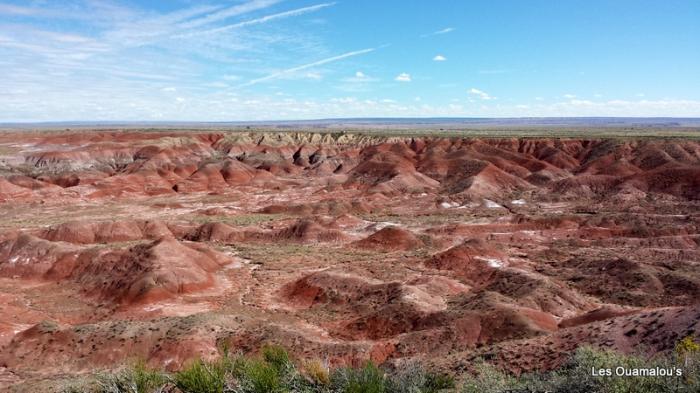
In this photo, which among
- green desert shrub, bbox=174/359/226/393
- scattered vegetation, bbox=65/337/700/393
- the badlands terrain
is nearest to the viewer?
scattered vegetation, bbox=65/337/700/393

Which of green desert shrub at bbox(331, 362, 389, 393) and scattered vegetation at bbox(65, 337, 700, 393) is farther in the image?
green desert shrub at bbox(331, 362, 389, 393)

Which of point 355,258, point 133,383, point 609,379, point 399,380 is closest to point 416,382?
point 399,380

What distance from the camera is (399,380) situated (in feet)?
40.1

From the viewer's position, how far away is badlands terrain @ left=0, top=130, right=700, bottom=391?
22844 millimetres

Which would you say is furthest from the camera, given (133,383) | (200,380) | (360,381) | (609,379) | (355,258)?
(355,258)

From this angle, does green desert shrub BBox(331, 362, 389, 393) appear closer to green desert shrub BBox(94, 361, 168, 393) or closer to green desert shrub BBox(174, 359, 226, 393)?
green desert shrub BBox(174, 359, 226, 393)

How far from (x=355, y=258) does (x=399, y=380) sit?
31.6 metres

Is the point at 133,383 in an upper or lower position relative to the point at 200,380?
lower

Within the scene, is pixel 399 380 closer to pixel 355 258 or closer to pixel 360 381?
pixel 360 381

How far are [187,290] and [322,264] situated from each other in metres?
11.9

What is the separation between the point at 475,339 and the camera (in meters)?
23.4

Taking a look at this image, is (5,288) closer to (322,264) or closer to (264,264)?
(264,264)

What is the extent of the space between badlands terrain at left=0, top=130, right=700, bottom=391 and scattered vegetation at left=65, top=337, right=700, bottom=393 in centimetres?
431

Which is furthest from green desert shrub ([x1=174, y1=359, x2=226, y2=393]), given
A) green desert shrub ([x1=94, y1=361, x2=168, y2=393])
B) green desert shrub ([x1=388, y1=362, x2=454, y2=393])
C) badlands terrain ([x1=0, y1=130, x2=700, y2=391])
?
badlands terrain ([x1=0, y1=130, x2=700, y2=391])
